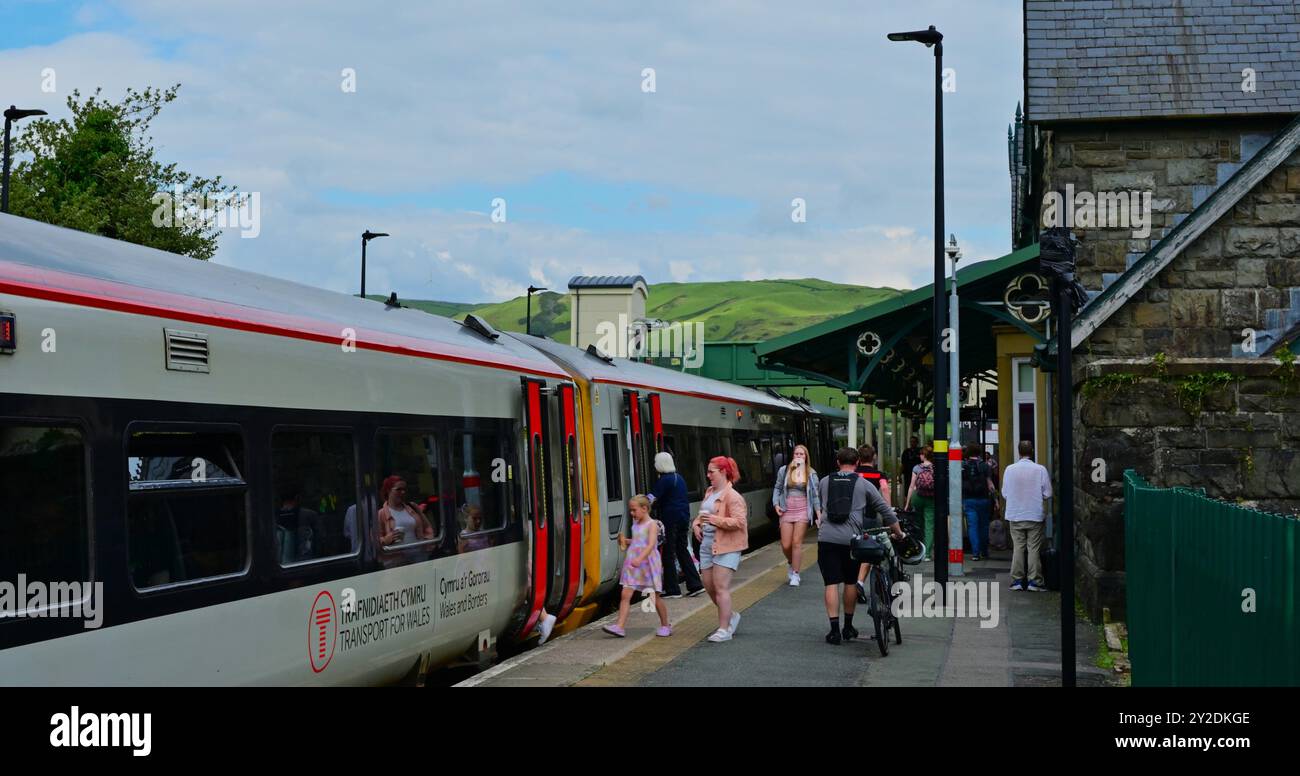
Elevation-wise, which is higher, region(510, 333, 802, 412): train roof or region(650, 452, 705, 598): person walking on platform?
region(510, 333, 802, 412): train roof

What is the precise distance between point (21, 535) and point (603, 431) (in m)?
9.75

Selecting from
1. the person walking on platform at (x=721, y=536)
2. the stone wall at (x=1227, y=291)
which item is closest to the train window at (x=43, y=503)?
the person walking on platform at (x=721, y=536)

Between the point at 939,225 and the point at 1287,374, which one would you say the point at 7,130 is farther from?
the point at 1287,374

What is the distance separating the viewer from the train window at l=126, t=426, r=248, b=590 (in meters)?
6.48

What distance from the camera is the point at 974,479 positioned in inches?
816

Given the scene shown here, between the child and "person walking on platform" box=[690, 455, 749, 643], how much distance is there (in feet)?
1.25

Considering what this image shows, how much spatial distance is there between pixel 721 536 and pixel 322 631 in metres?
4.53

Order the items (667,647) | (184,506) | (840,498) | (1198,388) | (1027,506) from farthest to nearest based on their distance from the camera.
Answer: (1027,506) < (1198,388) < (840,498) < (667,647) < (184,506)

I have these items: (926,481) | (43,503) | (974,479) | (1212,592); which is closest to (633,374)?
(926,481)

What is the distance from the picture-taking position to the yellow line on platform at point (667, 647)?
9.97 metres

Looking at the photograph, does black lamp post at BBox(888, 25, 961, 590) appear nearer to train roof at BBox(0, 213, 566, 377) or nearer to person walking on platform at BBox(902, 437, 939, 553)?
person walking on platform at BBox(902, 437, 939, 553)

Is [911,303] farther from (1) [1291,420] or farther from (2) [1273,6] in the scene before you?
(1) [1291,420]

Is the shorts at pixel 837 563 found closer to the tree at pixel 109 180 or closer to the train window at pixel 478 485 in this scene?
the train window at pixel 478 485

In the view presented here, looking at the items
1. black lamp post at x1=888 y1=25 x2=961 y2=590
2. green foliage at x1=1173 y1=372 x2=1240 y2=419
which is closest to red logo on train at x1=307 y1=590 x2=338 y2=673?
green foliage at x1=1173 y1=372 x2=1240 y2=419
